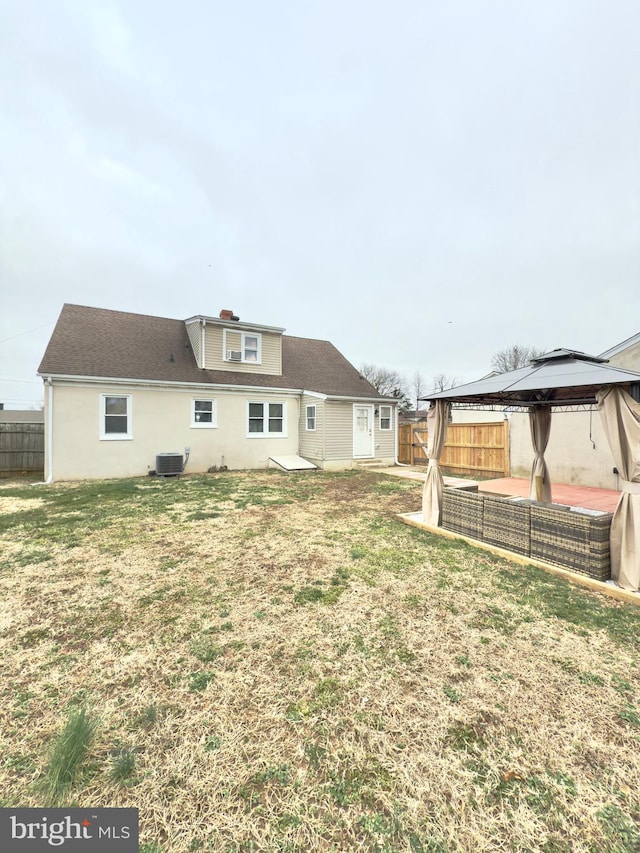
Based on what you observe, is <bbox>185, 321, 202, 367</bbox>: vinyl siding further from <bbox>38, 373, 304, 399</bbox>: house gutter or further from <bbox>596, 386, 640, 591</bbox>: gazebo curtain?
<bbox>596, 386, 640, 591</bbox>: gazebo curtain

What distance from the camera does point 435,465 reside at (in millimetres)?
5594

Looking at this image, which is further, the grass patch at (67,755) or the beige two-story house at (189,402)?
the beige two-story house at (189,402)

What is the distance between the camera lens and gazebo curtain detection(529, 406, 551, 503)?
6.44 meters

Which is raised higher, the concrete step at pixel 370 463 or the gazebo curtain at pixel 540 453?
the gazebo curtain at pixel 540 453

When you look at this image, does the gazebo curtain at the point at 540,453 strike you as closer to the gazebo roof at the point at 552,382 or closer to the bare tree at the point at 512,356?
the gazebo roof at the point at 552,382

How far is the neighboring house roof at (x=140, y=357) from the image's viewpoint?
1060cm

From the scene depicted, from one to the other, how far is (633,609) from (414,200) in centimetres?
1449

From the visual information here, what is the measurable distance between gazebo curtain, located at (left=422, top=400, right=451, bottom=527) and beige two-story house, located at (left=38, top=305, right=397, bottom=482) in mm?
7045

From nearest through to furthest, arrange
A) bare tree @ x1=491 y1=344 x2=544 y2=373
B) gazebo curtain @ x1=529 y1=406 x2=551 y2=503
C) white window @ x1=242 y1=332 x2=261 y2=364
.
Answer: gazebo curtain @ x1=529 y1=406 x2=551 y2=503, white window @ x1=242 y1=332 x2=261 y2=364, bare tree @ x1=491 y1=344 x2=544 y2=373

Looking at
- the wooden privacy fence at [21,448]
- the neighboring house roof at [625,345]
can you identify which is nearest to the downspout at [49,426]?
the wooden privacy fence at [21,448]

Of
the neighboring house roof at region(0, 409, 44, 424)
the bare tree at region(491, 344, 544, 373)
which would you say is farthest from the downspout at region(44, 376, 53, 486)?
the bare tree at region(491, 344, 544, 373)

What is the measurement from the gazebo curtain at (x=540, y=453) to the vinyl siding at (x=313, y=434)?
23.9 feet

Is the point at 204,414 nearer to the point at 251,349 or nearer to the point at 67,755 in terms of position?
the point at 251,349

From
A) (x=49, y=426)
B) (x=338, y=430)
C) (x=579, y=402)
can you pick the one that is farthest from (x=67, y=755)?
(x=338, y=430)
